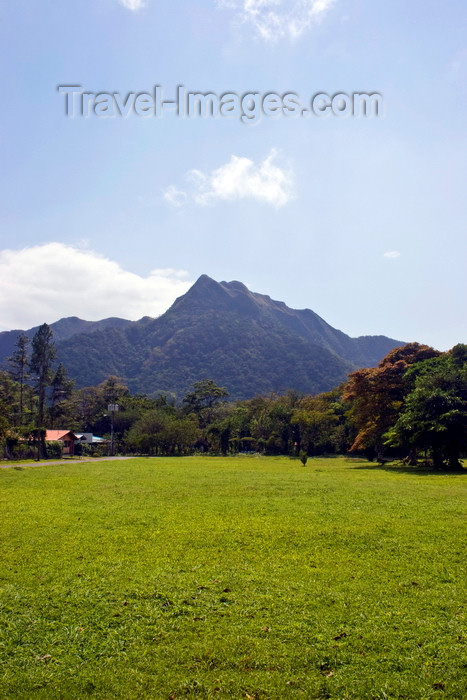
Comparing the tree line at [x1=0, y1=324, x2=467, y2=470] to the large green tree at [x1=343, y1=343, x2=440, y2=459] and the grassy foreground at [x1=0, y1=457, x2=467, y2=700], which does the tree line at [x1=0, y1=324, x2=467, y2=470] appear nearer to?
the large green tree at [x1=343, y1=343, x2=440, y2=459]

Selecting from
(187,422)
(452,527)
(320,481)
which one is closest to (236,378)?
(187,422)

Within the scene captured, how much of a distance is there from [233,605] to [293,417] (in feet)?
173

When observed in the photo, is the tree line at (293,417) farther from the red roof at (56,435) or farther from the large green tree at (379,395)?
the red roof at (56,435)

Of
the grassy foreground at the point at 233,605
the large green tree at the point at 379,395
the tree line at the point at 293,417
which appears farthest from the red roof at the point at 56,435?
the grassy foreground at the point at 233,605

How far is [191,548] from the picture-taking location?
29.9 feet

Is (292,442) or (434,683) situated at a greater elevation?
(434,683)

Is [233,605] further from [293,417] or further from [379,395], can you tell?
[293,417]

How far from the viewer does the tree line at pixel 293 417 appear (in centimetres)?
2920

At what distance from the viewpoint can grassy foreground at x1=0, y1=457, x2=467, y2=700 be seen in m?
4.67

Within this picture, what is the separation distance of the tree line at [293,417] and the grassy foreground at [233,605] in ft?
59.6

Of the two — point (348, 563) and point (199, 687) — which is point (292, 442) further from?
point (199, 687)

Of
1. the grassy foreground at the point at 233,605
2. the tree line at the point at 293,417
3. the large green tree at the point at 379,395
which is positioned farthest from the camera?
the large green tree at the point at 379,395

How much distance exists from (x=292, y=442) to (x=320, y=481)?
138 ft

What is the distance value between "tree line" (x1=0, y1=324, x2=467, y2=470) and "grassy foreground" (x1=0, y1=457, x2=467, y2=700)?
18161 millimetres
